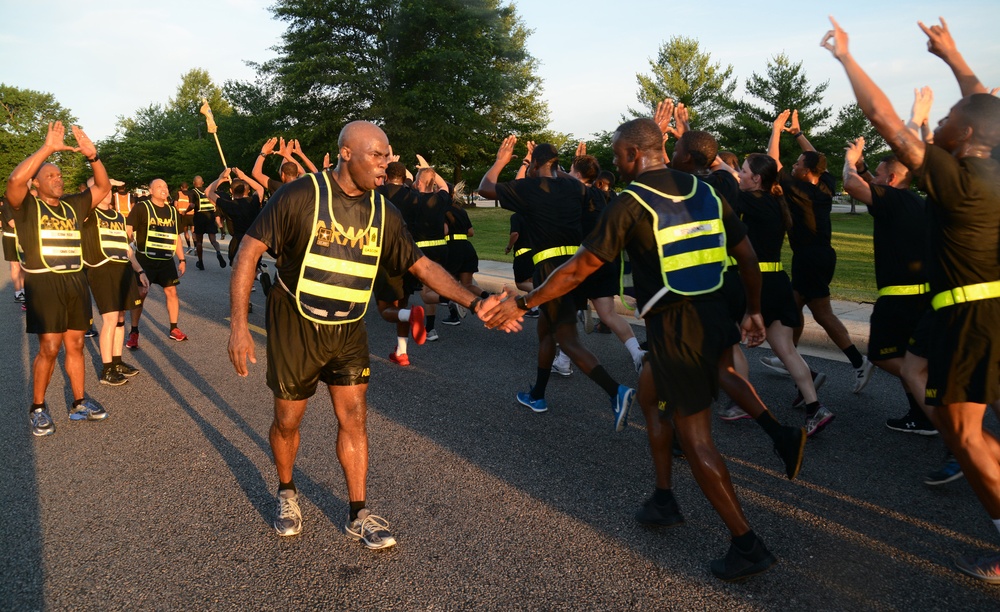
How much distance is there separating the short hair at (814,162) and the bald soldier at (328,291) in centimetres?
355

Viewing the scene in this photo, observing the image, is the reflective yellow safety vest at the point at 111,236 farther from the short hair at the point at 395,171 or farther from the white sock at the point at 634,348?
the white sock at the point at 634,348

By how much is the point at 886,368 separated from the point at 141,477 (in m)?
4.97

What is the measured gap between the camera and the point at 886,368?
4.55 meters

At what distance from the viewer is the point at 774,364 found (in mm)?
6523

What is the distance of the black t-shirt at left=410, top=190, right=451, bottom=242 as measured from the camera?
7.91m

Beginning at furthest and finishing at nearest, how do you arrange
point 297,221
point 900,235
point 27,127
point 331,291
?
point 27,127 < point 900,235 < point 331,291 < point 297,221

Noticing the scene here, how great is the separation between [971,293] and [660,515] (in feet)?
5.76

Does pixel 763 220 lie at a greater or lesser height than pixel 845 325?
greater

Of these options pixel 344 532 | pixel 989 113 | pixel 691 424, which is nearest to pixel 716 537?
pixel 691 424

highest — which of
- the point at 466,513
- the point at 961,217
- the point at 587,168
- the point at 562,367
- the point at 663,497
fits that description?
the point at 587,168

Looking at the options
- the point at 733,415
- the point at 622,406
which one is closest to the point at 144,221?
the point at 622,406

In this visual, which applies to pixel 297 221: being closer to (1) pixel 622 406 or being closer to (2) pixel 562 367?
(1) pixel 622 406

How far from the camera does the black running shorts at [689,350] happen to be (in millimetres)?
3080

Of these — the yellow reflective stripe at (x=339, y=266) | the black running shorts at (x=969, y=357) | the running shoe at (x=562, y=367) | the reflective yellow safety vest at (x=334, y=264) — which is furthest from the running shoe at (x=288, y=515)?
the running shoe at (x=562, y=367)
